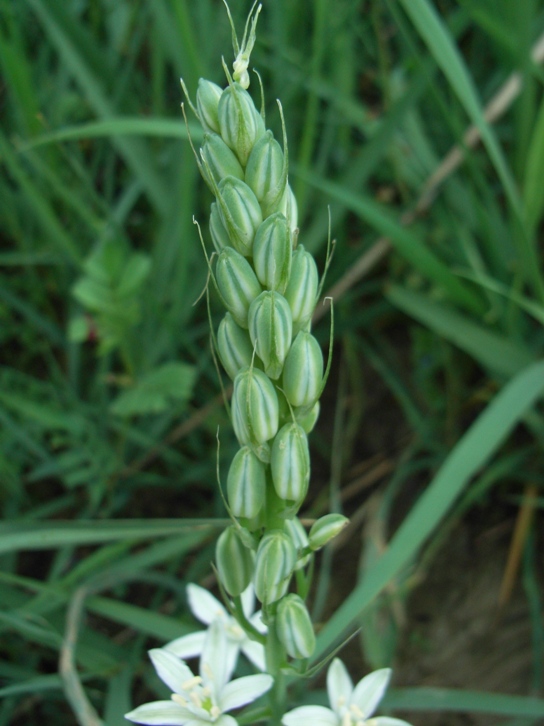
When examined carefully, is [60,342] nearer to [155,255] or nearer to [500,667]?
[155,255]

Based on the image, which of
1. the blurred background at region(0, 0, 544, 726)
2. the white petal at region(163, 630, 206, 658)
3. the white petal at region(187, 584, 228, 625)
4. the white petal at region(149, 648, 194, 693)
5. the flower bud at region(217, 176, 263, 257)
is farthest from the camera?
the blurred background at region(0, 0, 544, 726)

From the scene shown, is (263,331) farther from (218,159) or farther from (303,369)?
(218,159)

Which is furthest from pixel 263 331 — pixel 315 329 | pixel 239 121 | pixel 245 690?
pixel 315 329

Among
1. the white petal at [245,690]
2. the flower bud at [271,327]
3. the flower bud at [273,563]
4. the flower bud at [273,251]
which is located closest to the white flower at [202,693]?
the white petal at [245,690]

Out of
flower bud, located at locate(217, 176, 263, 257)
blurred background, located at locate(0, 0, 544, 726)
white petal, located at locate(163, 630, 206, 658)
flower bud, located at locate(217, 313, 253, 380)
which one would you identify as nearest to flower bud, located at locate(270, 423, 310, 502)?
flower bud, located at locate(217, 313, 253, 380)

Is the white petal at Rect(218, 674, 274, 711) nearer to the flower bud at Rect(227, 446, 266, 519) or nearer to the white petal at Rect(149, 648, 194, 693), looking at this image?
the white petal at Rect(149, 648, 194, 693)

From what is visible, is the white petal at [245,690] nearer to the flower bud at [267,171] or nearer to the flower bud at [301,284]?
Result: the flower bud at [301,284]

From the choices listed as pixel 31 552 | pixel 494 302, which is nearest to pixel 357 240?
pixel 494 302
